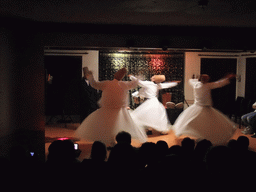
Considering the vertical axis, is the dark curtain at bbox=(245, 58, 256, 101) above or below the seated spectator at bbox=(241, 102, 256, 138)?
above

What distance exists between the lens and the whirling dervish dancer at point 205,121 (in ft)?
19.6

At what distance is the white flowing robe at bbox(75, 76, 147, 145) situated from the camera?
5395 mm

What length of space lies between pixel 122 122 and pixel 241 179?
10.9ft

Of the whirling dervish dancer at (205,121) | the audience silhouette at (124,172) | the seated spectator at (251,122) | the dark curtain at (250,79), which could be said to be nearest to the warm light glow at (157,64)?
the dark curtain at (250,79)

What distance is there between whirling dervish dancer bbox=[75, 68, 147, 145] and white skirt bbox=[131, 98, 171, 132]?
1.40 metres

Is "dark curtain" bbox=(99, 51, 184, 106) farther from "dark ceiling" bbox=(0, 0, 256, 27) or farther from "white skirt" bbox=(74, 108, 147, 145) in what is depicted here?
"white skirt" bbox=(74, 108, 147, 145)

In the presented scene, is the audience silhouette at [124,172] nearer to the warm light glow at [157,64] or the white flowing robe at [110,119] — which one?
the white flowing robe at [110,119]

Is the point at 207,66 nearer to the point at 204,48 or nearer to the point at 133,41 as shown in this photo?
the point at 204,48

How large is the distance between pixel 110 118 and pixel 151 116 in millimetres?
1889

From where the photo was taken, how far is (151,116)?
23.4 feet

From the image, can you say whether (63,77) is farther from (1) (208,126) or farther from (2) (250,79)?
(2) (250,79)

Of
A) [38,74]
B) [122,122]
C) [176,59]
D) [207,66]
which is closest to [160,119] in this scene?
[122,122]

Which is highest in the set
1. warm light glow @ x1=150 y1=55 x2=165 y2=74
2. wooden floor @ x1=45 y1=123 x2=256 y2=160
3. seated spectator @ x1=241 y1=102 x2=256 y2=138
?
warm light glow @ x1=150 y1=55 x2=165 y2=74

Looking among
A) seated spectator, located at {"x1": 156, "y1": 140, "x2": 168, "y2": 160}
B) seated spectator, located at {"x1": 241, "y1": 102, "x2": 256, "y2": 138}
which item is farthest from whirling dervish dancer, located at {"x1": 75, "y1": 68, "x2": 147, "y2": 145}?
seated spectator, located at {"x1": 241, "y1": 102, "x2": 256, "y2": 138}
